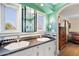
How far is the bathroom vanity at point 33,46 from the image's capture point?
1772mm

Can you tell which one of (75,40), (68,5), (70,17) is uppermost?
(68,5)

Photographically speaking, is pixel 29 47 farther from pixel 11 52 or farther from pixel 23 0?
pixel 23 0

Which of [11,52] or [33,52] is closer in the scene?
[11,52]

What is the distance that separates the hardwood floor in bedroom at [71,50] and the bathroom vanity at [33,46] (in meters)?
0.16

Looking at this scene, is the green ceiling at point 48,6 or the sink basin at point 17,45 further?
the green ceiling at point 48,6

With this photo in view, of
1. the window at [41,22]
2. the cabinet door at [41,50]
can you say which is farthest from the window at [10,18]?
the cabinet door at [41,50]

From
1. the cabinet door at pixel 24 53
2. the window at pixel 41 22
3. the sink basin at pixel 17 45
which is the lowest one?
the cabinet door at pixel 24 53

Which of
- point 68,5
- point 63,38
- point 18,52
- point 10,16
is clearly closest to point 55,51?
point 63,38

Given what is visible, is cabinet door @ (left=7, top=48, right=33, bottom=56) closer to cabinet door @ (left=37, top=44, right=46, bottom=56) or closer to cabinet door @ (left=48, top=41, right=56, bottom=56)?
cabinet door @ (left=37, top=44, right=46, bottom=56)

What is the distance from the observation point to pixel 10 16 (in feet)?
6.11

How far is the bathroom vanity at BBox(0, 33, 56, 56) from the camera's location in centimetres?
177

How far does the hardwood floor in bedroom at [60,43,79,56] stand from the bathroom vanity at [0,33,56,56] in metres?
0.16

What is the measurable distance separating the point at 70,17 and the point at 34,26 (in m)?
0.55

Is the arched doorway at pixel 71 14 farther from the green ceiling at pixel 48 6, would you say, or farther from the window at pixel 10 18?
the window at pixel 10 18
